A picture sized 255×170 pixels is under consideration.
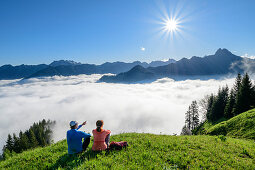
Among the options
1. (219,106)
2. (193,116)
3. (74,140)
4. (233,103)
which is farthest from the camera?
(193,116)

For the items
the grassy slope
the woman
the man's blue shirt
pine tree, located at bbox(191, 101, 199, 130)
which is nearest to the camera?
the grassy slope

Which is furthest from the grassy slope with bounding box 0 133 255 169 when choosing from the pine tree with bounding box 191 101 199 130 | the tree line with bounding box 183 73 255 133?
the pine tree with bounding box 191 101 199 130

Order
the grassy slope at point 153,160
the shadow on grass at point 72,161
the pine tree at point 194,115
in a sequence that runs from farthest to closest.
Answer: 1. the pine tree at point 194,115
2. the shadow on grass at point 72,161
3. the grassy slope at point 153,160

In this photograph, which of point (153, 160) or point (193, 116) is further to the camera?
point (193, 116)

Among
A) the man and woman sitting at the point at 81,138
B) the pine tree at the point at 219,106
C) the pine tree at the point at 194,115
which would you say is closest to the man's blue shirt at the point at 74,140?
the man and woman sitting at the point at 81,138

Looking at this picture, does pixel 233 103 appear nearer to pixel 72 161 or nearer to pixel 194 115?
pixel 194 115

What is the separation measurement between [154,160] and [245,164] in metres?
4.62

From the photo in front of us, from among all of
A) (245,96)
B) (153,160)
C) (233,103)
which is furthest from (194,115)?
(153,160)

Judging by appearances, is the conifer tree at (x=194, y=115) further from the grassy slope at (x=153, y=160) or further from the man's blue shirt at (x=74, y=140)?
the man's blue shirt at (x=74, y=140)

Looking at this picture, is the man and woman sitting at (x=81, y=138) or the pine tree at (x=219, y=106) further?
the pine tree at (x=219, y=106)

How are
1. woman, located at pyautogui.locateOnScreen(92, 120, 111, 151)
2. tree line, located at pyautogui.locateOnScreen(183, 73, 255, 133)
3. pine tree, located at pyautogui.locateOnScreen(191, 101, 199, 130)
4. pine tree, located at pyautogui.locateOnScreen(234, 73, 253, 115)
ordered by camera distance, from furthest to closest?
pine tree, located at pyautogui.locateOnScreen(191, 101, 199, 130) < tree line, located at pyautogui.locateOnScreen(183, 73, 255, 133) < pine tree, located at pyautogui.locateOnScreen(234, 73, 253, 115) < woman, located at pyautogui.locateOnScreen(92, 120, 111, 151)

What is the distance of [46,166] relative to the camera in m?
5.89

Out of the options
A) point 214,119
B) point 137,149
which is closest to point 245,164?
point 137,149

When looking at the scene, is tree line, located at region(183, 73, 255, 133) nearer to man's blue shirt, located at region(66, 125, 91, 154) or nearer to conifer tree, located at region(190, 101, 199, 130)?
conifer tree, located at region(190, 101, 199, 130)
